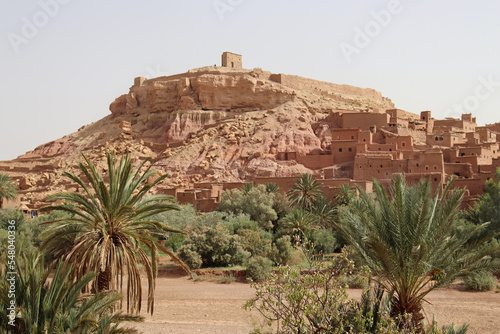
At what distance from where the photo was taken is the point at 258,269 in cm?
1850

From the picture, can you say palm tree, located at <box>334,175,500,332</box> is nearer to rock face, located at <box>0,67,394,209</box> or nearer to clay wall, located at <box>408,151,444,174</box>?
clay wall, located at <box>408,151,444,174</box>

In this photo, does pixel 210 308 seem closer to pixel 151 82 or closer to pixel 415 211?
pixel 415 211

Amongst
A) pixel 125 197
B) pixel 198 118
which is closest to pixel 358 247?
pixel 125 197

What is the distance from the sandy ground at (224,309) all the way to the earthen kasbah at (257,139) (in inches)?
472

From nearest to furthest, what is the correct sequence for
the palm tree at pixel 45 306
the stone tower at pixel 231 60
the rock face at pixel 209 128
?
the palm tree at pixel 45 306
the rock face at pixel 209 128
the stone tower at pixel 231 60

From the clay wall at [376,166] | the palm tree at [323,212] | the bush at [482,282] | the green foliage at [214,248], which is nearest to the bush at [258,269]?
the green foliage at [214,248]

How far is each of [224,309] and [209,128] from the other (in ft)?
105

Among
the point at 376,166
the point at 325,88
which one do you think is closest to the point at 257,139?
the point at 376,166

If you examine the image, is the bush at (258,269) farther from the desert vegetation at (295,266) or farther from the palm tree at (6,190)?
the palm tree at (6,190)

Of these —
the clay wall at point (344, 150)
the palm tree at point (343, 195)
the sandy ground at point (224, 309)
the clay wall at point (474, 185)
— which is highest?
the clay wall at point (344, 150)

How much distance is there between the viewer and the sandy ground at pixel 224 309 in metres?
12.8

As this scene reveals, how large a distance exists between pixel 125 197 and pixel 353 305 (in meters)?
4.11

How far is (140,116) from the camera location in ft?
168

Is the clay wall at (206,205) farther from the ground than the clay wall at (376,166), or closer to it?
closer to it
